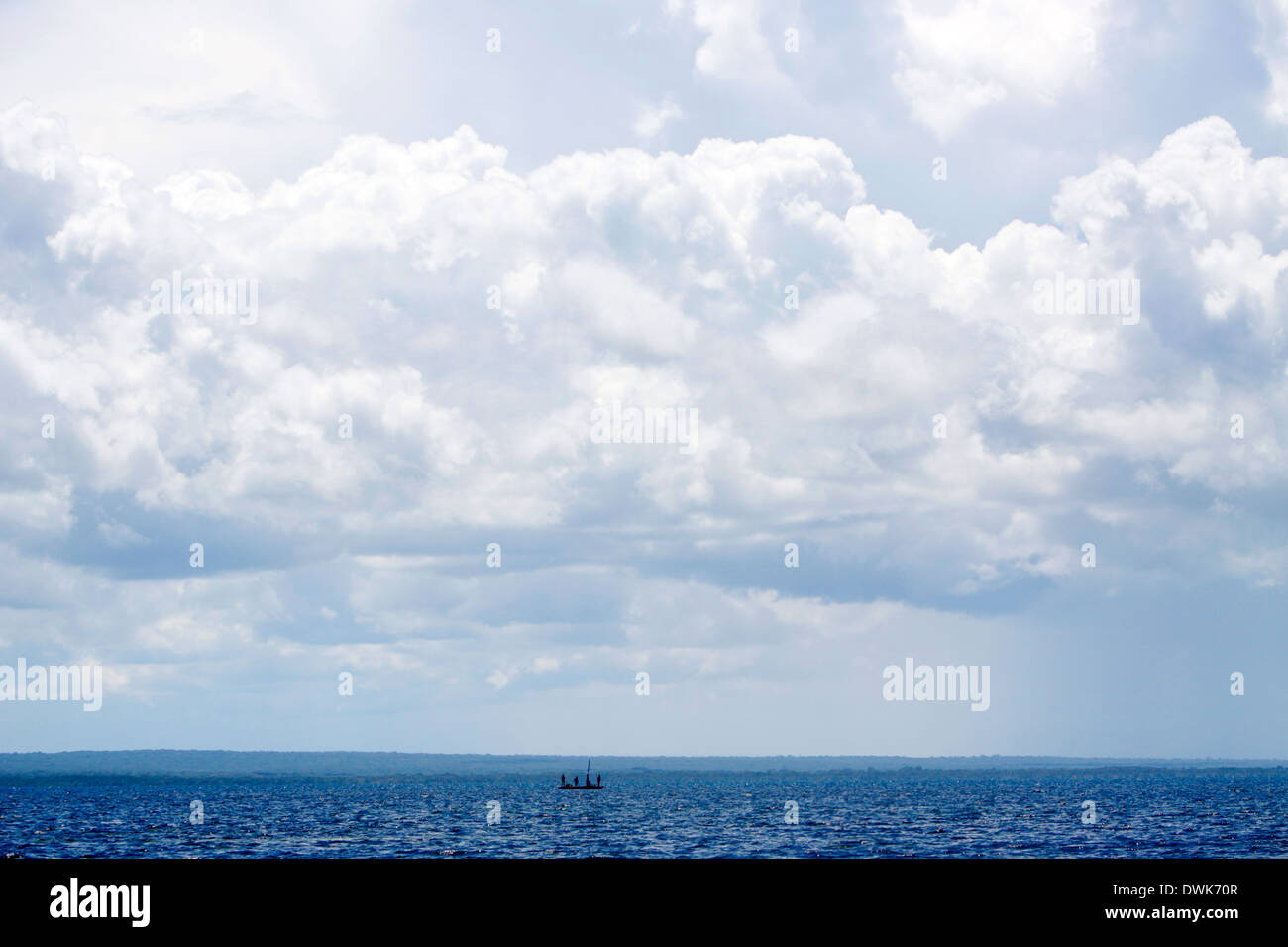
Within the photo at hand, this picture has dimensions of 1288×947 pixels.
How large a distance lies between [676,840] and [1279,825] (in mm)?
60602

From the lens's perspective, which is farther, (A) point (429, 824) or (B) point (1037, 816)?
(B) point (1037, 816)

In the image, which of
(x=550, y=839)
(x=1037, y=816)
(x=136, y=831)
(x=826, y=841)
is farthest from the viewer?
(x=1037, y=816)
